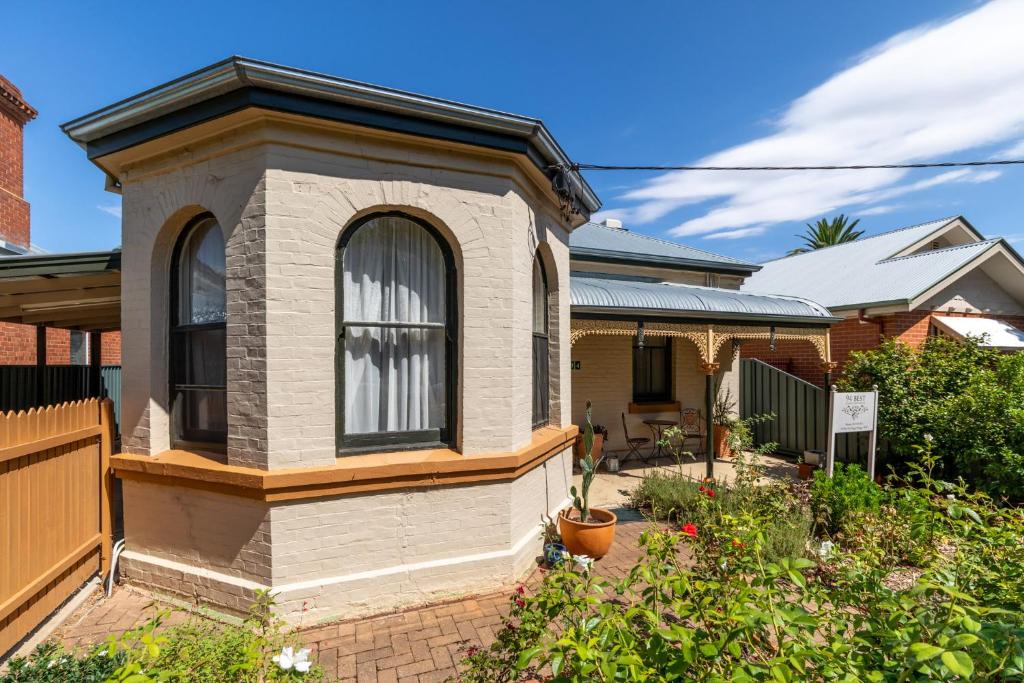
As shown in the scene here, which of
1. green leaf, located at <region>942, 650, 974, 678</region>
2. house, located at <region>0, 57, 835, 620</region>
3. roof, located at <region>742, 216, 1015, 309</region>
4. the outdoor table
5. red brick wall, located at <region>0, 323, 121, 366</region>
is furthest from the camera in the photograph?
red brick wall, located at <region>0, 323, 121, 366</region>

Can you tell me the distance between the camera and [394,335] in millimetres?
4469

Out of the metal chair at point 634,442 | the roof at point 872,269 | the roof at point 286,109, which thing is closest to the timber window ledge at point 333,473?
the roof at point 286,109

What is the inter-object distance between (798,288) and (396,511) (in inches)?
561

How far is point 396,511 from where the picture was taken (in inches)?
162

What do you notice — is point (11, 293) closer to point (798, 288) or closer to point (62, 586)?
point (62, 586)

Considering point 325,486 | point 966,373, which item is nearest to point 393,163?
point 325,486

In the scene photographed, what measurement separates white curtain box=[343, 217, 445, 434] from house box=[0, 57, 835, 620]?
2 centimetres

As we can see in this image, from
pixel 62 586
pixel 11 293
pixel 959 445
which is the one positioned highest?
pixel 11 293

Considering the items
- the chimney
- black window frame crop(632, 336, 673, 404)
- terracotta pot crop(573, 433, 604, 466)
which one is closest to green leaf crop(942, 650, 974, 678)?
terracotta pot crop(573, 433, 604, 466)

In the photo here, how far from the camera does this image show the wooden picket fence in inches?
132

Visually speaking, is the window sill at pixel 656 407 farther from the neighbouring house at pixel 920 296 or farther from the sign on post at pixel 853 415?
the sign on post at pixel 853 415

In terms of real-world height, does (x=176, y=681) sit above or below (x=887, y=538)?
above

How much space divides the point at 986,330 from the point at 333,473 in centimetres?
1426

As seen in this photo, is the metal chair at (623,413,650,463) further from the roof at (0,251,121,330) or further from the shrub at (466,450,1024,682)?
the roof at (0,251,121,330)
